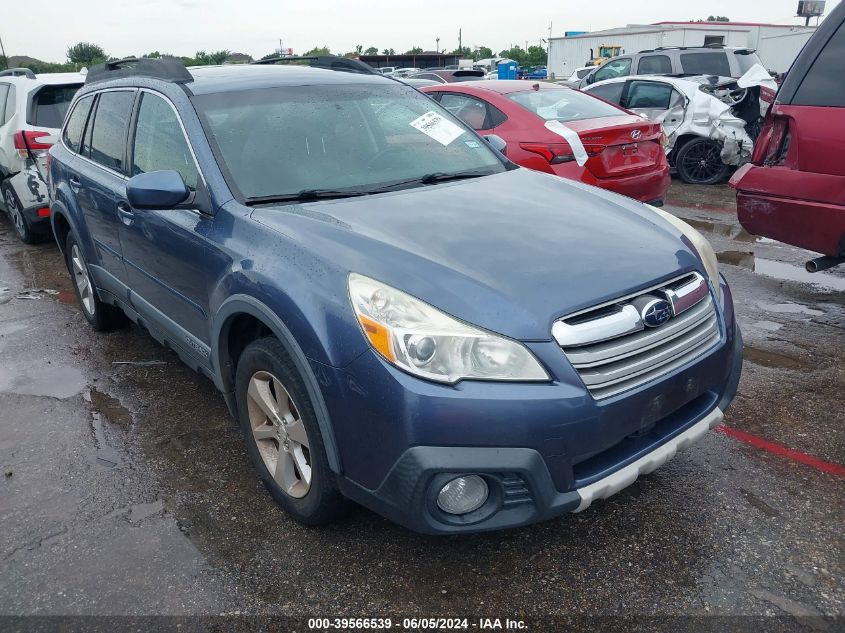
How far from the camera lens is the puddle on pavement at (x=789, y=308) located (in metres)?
4.89

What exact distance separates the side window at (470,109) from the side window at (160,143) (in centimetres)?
361

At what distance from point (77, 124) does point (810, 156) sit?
15.4 feet

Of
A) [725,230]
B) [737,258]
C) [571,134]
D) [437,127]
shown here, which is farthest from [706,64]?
[437,127]

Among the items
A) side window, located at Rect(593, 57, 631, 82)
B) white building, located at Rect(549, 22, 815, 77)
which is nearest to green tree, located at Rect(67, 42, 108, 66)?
white building, located at Rect(549, 22, 815, 77)

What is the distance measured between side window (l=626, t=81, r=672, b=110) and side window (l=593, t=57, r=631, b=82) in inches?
134

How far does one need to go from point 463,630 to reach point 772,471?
1.60 metres

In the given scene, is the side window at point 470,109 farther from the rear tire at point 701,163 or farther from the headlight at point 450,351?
the headlight at point 450,351

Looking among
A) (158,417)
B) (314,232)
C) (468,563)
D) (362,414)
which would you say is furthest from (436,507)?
(158,417)

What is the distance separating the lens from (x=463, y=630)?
2.25 metres

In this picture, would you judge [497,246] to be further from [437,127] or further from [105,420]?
[105,420]

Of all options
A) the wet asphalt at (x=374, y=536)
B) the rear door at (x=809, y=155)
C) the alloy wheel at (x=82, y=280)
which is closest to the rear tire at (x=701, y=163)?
the rear door at (x=809, y=155)

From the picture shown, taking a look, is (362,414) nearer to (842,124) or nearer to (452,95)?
(842,124)

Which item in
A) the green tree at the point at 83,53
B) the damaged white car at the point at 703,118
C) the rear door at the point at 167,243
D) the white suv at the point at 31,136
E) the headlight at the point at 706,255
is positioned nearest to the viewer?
the headlight at the point at 706,255

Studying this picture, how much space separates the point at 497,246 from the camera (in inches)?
98.0
